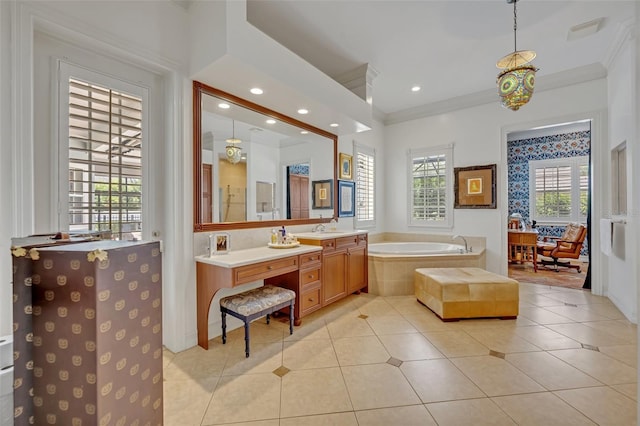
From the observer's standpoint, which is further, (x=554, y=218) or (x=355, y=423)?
(x=554, y=218)

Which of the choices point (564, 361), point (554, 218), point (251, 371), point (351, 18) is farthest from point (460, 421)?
point (554, 218)

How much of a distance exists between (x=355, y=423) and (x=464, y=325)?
178 centimetres

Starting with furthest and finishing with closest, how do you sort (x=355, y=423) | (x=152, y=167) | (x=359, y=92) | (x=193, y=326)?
(x=359, y=92) → (x=193, y=326) → (x=152, y=167) → (x=355, y=423)

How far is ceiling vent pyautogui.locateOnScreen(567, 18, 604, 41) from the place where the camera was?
2.76 metres

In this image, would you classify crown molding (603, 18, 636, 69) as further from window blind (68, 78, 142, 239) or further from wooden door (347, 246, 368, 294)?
window blind (68, 78, 142, 239)

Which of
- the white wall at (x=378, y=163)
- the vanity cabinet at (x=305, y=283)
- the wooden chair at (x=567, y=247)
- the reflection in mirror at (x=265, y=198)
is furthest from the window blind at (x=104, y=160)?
the wooden chair at (x=567, y=247)

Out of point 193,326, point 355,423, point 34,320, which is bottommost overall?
point 355,423

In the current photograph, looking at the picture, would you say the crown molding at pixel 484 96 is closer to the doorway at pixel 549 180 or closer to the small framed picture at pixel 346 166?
the small framed picture at pixel 346 166

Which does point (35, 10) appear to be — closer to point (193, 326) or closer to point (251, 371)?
point (193, 326)

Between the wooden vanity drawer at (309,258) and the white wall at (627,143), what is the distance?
3.07m

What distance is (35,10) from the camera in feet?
5.25

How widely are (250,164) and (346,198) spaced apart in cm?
188

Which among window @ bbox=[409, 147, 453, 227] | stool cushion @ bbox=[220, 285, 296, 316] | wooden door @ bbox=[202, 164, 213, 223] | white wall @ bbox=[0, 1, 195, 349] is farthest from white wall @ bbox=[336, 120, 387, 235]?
white wall @ bbox=[0, 1, 195, 349]

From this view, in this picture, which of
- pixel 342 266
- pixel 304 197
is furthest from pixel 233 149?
pixel 342 266
